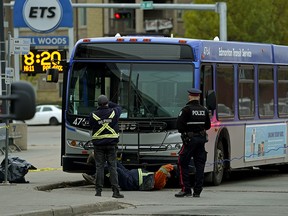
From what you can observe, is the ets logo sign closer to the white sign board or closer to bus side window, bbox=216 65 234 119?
the white sign board

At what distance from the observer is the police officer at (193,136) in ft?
54.7

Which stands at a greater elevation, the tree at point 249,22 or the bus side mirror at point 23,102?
the tree at point 249,22

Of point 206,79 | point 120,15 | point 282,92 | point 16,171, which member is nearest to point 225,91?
point 206,79

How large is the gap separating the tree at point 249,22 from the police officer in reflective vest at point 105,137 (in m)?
33.6

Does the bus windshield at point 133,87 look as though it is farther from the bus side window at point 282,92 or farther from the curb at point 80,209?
the bus side window at point 282,92

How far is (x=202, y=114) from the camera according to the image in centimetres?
1673

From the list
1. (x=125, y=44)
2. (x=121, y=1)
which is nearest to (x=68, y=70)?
(x=125, y=44)

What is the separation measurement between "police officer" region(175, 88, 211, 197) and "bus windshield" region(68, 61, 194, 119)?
1.36 meters

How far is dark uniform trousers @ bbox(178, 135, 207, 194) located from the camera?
54.8 feet

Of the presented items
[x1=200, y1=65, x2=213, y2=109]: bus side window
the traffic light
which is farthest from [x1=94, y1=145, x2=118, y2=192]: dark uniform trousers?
the traffic light

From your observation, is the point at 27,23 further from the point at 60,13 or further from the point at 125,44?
the point at 125,44

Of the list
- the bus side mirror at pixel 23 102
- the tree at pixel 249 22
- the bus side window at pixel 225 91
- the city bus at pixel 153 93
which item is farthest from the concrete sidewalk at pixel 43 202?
the tree at pixel 249 22

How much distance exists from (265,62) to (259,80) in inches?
20.0

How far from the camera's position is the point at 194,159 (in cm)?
1689
